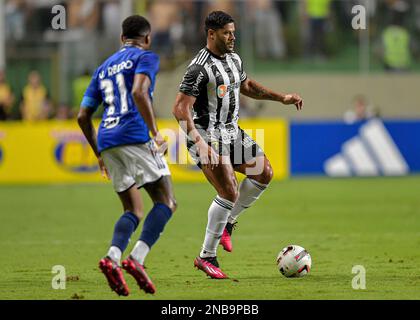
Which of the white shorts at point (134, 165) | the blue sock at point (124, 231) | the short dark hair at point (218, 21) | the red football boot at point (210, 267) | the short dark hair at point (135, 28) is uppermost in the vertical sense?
the short dark hair at point (135, 28)

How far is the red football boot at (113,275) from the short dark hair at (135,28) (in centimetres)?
184

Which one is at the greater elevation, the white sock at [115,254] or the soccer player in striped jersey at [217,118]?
the soccer player in striped jersey at [217,118]

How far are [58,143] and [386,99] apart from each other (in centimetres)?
927

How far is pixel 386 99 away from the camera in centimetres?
2592

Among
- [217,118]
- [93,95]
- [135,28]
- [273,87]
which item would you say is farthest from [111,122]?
[273,87]

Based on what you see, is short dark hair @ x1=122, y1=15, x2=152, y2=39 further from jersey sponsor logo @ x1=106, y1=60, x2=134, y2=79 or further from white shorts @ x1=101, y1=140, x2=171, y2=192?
white shorts @ x1=101, y1=140, x2=171, y2=192

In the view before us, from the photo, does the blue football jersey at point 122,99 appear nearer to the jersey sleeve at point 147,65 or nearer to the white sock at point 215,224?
the jersey sleeve at point 147,65

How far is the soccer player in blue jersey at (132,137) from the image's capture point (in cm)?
776

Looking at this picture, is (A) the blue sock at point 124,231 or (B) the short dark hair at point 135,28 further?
(B) the short dark hair at point 135,28

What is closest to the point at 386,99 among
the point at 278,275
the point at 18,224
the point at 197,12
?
the point at 197,12

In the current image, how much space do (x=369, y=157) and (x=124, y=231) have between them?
47.1 ft

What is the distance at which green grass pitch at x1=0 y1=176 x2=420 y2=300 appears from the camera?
8289 millimetres

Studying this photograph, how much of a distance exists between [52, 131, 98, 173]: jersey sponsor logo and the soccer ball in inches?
482

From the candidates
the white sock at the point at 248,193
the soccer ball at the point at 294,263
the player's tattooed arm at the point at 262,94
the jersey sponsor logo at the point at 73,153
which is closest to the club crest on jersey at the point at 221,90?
the player's tattooed arm at the point at 262,94
